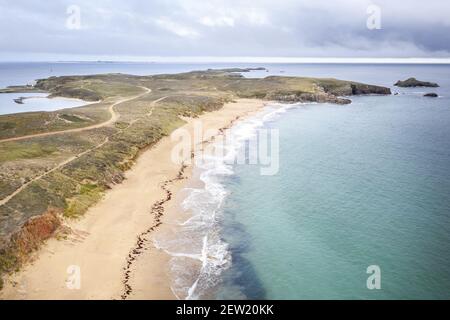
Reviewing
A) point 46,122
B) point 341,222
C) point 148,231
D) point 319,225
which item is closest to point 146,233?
point 148,231

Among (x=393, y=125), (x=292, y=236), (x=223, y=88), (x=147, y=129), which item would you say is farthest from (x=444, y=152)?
(x=223, y=88)

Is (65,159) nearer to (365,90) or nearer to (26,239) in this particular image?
(26,239)

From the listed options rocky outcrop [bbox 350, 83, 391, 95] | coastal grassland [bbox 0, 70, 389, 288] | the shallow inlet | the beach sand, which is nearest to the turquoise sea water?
the beach sand

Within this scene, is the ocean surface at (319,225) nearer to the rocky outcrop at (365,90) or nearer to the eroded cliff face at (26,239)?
the eroded cliff face at (26,239)

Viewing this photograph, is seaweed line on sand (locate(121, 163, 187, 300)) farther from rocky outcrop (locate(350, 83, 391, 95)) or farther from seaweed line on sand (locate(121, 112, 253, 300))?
rocky outcrop (locate(350, 83, 391, 95))

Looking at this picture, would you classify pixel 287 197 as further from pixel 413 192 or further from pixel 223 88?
pixel 223 88

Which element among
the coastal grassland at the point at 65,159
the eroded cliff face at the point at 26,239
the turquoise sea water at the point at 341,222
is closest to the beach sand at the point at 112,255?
the eroded cliff face at the point at 26,239
